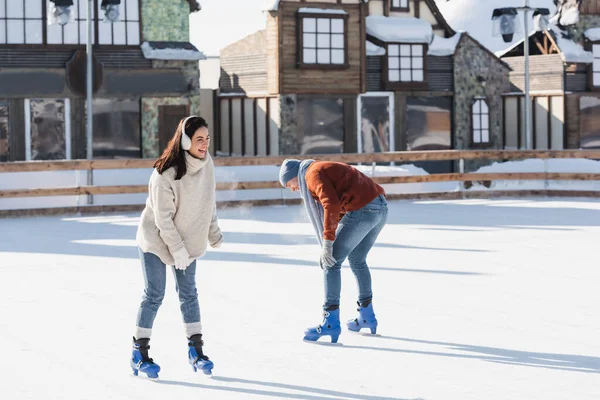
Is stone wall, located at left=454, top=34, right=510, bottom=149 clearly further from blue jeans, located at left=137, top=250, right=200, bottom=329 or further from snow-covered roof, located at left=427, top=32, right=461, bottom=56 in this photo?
blue jeans, located at left=137, top=250, right=200, bottom=329

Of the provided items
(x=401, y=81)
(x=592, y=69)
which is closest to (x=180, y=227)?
(x=401, y=81)

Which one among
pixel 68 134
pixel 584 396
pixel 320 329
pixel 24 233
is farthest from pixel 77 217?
pixel 584 396

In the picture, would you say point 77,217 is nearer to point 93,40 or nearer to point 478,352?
point 93,40

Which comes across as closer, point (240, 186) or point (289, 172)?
point (289, 172)

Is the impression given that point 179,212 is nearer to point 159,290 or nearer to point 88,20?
point 159,290

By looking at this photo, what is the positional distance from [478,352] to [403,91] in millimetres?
25785

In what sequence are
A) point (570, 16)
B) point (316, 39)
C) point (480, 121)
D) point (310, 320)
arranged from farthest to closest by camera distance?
point (570, 16)
point (480, 121)
point (316, 39)
point (310, 320)

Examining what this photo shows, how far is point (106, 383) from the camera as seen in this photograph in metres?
6.61

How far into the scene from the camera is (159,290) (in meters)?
6.75

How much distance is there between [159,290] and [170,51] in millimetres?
22420

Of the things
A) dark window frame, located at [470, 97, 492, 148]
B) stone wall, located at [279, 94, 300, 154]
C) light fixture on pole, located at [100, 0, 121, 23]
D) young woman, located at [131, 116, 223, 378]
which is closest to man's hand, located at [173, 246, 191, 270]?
young woman, located at [131, 116, 223, 378]

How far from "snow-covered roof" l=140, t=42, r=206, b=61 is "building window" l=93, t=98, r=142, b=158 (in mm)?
1346

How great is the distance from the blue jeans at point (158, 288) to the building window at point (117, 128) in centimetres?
2224

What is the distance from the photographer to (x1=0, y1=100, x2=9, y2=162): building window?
27656mm
